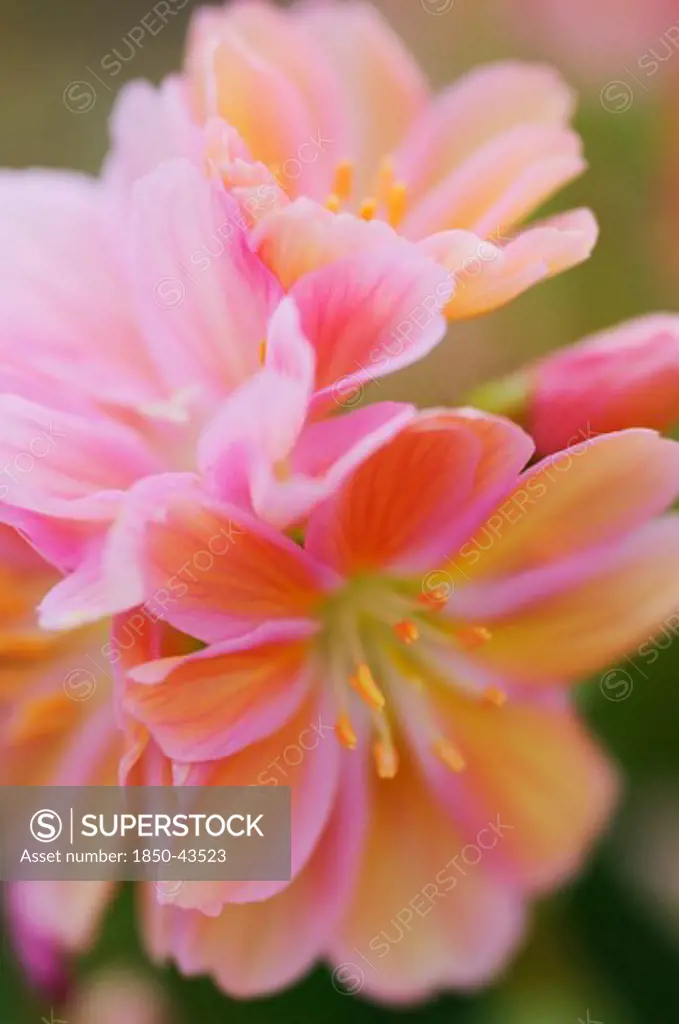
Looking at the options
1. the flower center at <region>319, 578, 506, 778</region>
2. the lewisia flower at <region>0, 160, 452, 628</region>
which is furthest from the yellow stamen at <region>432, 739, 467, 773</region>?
the lewisia flower at <region>0, 160, 452, 628</region>

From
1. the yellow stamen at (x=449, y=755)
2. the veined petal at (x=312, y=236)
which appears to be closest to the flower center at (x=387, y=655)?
the yellow stamen at (x=449, y=755)

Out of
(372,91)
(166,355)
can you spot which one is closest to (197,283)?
(166,355)

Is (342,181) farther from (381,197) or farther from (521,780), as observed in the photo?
(521,780)

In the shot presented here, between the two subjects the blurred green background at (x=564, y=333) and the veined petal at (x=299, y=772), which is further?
the blurred green background at (x=564, y=333)

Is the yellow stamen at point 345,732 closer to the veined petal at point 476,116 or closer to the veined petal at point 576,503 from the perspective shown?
the veined petal at point 576,503

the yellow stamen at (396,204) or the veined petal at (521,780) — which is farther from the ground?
the yellow stamen at (396,204)
